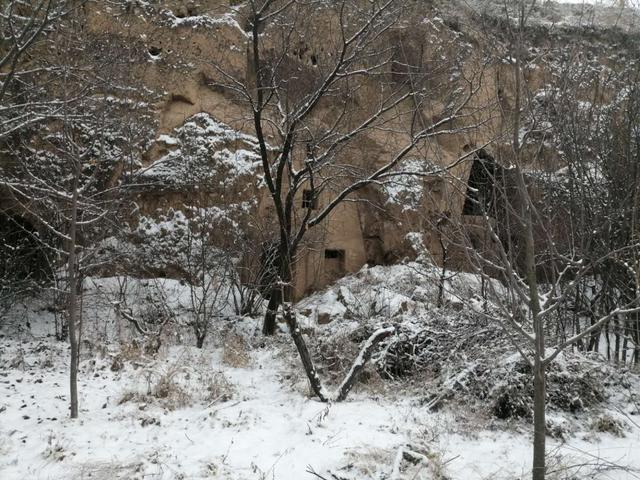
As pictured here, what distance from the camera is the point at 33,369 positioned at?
6.39m

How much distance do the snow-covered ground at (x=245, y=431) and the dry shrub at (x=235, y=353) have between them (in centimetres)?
13

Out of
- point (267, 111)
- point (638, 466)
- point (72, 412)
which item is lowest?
point (638, 466)

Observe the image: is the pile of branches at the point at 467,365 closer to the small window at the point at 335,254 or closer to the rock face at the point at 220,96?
the rock face at the point at 220,96

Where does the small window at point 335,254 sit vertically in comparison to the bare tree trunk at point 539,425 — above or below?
above

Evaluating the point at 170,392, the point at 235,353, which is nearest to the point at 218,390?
the point at 170,392

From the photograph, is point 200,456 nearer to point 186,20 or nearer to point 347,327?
point 347,327

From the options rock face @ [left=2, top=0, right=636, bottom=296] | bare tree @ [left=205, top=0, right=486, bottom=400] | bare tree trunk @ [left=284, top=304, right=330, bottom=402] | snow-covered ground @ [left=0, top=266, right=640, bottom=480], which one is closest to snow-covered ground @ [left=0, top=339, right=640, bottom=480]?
snow-covered ground @ [left=0, top=266, right=640, bottom=480]

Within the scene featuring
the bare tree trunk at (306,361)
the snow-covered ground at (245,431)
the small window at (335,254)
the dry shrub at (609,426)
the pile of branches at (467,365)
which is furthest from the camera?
the small window at (335,254)

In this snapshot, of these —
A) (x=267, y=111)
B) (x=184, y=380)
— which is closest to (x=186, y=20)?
(x=267, y=111)

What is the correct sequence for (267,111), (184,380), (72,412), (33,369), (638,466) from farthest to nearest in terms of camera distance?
(267,111) → (33,369) → (184,380) → (72,412) → (638,466)

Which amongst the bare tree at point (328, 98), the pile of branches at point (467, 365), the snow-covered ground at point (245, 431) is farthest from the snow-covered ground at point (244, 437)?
the bare tree at point (328, 98)

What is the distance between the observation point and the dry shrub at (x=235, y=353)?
22.6 ft

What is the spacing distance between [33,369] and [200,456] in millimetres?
3428

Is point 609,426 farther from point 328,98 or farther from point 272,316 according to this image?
point 328,98
